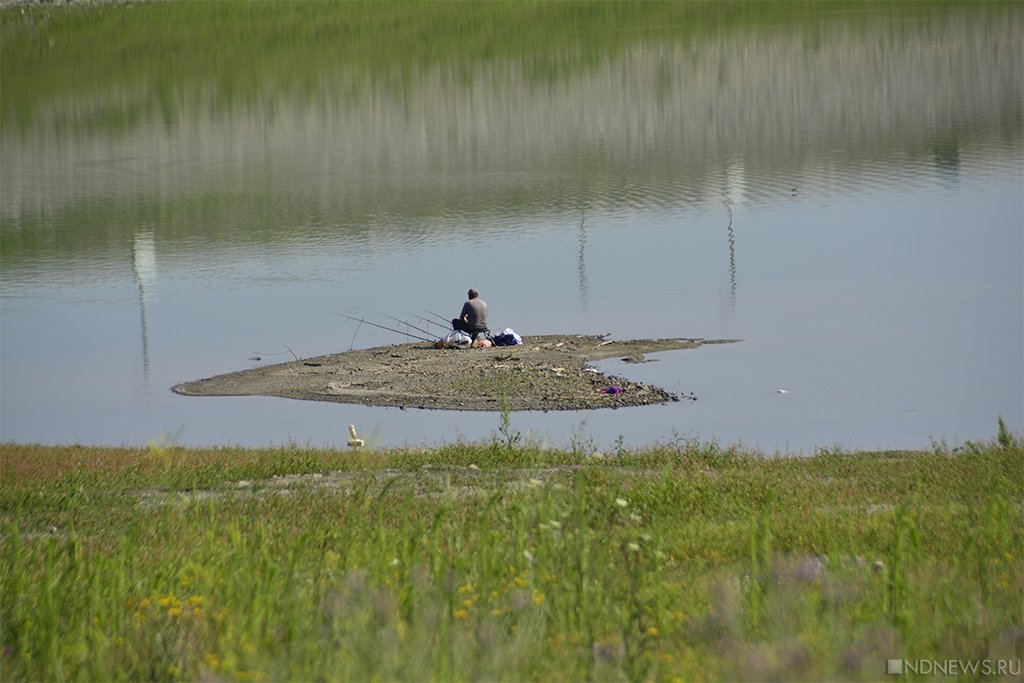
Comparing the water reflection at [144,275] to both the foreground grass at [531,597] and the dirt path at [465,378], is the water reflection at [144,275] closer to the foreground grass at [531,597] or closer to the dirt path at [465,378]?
the dirt path at [465,378]

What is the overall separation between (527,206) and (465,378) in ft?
109

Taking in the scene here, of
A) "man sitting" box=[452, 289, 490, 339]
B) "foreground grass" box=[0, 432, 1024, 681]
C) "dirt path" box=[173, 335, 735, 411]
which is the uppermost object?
"foreground grass" box=[0, 432, 1024, 681]

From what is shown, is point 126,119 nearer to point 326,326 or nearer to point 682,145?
point 682,145

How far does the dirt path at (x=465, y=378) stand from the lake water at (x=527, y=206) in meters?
0.88

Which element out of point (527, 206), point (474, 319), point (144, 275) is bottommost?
point (144, 275)

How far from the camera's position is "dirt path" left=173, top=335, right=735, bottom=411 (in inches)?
1249

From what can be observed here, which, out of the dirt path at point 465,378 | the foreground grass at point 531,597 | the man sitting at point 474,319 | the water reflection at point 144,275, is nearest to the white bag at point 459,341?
the man sitting at point 474,319

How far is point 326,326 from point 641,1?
296ft

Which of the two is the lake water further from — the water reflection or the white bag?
the white bag

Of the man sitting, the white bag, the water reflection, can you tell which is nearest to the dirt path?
the white bag

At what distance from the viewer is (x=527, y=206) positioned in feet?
218

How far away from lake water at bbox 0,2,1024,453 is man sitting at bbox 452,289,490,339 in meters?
3.45


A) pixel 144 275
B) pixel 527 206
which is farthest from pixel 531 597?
pixel 527 206

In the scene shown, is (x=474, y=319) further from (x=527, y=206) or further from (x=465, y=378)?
(x=527, y=206)
